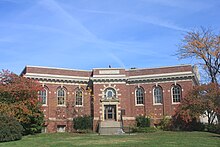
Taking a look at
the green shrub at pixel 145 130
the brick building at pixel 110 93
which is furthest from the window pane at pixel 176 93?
the green shrub at pixel 145 130

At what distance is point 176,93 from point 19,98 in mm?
18559

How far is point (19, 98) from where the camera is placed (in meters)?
31.3

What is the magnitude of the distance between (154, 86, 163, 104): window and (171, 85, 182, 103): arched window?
1.45 metres

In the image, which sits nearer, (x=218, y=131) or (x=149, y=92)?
(x=218, y=131)

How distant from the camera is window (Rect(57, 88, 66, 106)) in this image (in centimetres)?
4050

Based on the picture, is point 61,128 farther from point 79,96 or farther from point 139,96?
point 139,96

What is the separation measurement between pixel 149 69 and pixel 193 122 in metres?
8.62

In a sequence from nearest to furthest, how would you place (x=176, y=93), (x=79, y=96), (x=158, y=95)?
(x=176, y=93), (x=158, y=95), (x=79, y=96)

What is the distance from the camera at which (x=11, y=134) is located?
2522 centimetres

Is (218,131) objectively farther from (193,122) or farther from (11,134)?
(11,134)

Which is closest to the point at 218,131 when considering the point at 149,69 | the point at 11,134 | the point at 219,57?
the point at 219,57

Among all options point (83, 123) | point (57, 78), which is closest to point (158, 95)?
point (83, 123)

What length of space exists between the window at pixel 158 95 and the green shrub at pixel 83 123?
827 centimetres

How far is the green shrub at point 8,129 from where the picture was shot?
81.4 feet
